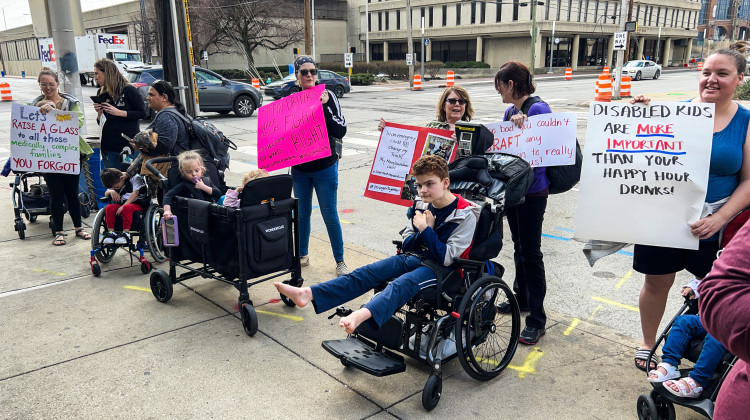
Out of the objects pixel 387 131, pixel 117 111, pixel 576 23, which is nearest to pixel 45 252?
pixel 117 111

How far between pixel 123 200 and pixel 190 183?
1256 millimetres

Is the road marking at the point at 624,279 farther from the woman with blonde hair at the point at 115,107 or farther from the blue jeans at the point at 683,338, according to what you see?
the woman with blonde hair at the point at 115,107

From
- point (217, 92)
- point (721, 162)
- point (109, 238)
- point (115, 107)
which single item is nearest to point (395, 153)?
point (721, 162)

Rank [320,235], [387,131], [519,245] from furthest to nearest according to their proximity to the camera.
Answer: [320,235]
[387,131]
[519,245]

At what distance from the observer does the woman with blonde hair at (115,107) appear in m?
6.20

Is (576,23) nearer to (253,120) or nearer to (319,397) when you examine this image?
(253,120)

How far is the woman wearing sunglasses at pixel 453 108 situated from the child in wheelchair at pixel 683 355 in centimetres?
215

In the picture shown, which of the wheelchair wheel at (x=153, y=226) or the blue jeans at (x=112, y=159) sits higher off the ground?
the blue jeans at (x=112, y=159)

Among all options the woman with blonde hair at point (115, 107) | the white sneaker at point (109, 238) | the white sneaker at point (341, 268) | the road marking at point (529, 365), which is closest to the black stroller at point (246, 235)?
the white sneaker at point (341, 268)

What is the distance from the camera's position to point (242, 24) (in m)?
47.6

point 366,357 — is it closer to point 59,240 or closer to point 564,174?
point 564,174

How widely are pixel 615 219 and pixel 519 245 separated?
84 cm

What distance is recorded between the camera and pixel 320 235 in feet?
22.2

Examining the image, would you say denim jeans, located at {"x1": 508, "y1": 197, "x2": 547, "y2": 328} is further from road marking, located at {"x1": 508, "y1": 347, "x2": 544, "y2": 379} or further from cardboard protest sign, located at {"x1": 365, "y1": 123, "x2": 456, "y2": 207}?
cardboard protest sign, located at {"x1": 365, "y1": 123, "x2": 456, "y2": 207}
